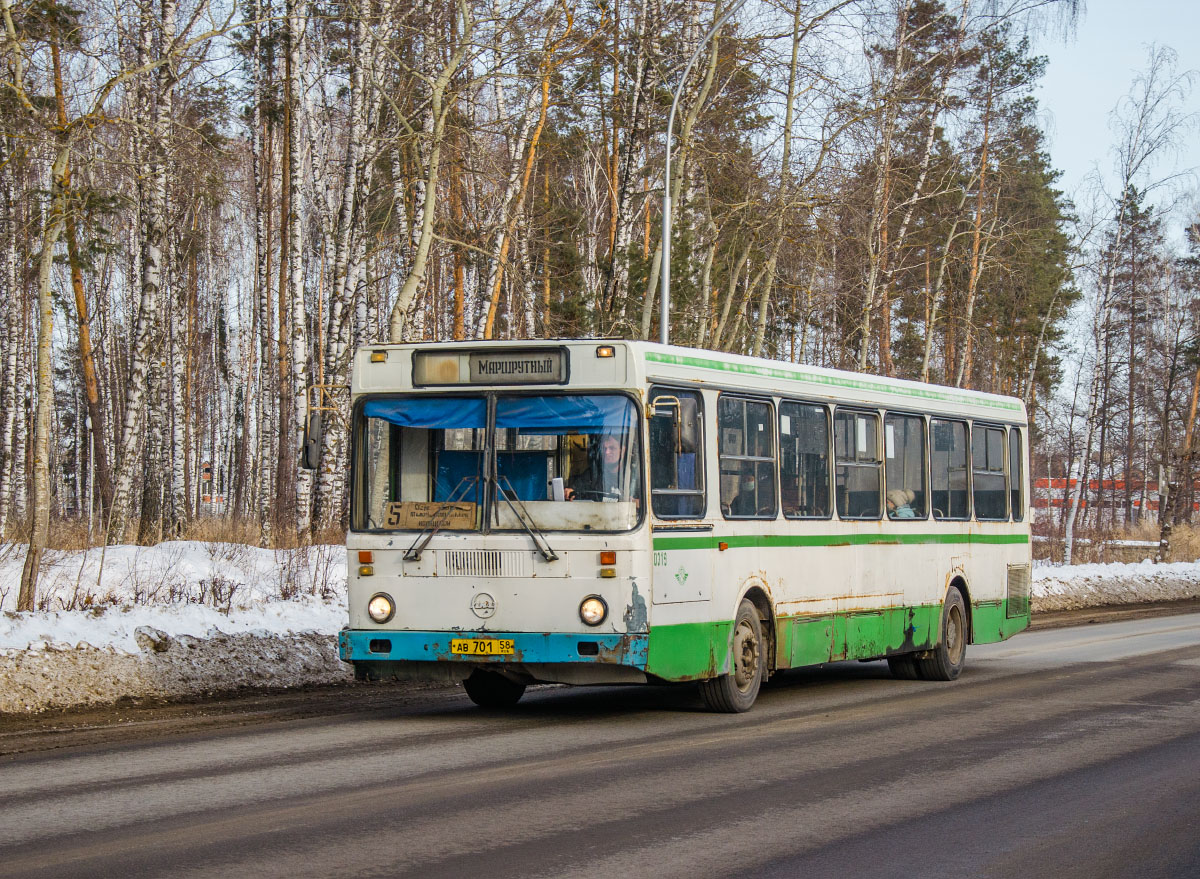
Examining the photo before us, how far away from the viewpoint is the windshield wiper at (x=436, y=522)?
39.3 feet

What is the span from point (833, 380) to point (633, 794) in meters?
6.73

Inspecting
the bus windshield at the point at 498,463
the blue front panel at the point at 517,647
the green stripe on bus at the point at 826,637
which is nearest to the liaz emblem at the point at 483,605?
the blue front panel at the point at 517,647

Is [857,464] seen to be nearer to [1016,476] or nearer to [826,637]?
[826,637]

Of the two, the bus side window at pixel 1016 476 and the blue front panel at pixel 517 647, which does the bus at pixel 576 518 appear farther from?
the bus side window at pixel 1016 476

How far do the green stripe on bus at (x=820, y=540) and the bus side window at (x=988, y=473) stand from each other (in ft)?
0.99

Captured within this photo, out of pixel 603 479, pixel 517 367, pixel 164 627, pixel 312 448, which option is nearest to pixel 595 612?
pixel 603 479

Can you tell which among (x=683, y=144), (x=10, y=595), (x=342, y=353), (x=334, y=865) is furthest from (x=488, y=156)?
(x=334, y=865)

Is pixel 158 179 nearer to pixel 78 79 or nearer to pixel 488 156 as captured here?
pixel 78 79

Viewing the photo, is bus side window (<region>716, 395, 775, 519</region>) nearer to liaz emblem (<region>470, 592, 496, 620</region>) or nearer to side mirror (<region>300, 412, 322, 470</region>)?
liaz emblem (<region>470, 592, 496, 620</region>)

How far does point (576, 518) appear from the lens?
38.6 ft

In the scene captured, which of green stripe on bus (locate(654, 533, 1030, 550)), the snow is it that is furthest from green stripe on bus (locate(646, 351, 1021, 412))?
the snow

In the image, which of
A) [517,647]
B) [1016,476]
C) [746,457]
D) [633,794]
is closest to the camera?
[633,794]

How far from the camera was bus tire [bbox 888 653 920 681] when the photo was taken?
55.1 ft

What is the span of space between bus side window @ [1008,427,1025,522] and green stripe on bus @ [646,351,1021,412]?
1.14 ft
